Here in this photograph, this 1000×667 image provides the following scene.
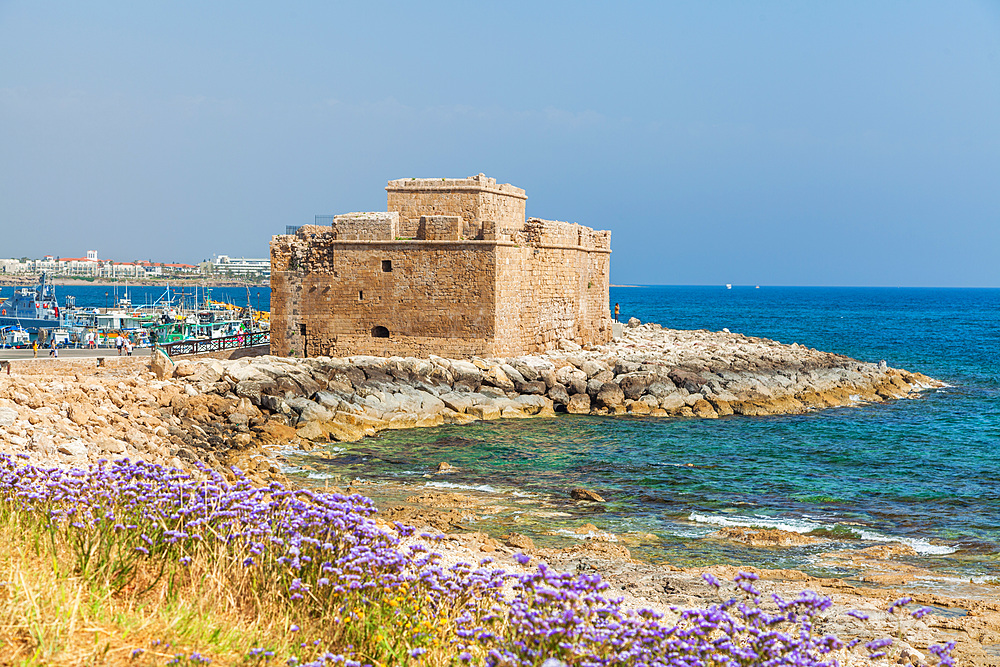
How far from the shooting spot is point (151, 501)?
17.4 ft

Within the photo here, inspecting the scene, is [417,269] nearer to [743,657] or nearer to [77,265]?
[743,657]

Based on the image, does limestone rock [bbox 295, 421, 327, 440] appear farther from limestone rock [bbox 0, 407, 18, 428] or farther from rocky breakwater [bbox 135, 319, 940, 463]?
limestone rock [bbox 0, 407, 18, 428]

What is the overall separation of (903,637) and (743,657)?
402cm

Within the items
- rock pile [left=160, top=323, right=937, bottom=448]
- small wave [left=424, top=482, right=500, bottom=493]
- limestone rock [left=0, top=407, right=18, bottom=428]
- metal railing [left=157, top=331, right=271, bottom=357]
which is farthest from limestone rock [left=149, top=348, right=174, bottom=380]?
small wave [left=424, top=482, right=500, bottom=493]

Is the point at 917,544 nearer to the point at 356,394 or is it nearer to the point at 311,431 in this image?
the point at 311,431

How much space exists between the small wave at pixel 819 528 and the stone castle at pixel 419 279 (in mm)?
11250

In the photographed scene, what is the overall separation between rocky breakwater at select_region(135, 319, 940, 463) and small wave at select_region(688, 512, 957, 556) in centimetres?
845

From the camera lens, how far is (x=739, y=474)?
15812 mm

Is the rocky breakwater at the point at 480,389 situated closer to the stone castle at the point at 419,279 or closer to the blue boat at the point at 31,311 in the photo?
the stone castle at the point at 419,279

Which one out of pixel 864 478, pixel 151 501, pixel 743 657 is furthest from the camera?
pixel 864 478

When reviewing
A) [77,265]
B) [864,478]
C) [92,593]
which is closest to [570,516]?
[864,478]

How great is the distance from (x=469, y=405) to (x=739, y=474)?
734 cm

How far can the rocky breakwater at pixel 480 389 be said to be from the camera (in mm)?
18219

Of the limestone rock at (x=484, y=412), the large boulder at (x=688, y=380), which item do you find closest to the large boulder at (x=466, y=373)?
the limestone rock at (x=484, y=412)
